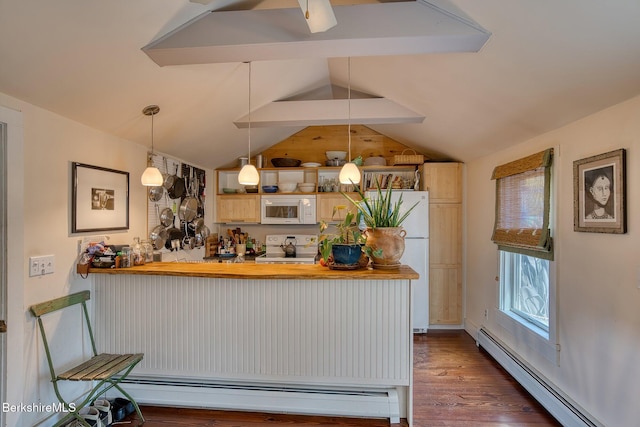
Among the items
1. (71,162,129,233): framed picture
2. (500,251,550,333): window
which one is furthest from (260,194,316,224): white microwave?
(500,251,550,333): window

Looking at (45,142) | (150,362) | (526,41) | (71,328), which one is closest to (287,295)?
(150,362)

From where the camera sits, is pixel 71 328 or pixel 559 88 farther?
pixel 71 328

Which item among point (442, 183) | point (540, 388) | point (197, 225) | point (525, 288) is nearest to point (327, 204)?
point (442, 183)

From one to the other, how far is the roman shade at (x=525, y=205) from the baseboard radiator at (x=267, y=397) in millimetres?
1593

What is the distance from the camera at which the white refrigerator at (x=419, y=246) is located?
153 inches

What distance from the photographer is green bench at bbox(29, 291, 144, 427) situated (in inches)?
76.9

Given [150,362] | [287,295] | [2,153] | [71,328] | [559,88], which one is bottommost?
[150,362]

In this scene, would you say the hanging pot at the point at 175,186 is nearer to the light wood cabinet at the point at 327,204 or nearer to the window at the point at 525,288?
the light wood cabinet at the point at 327,204

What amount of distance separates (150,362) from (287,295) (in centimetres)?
115

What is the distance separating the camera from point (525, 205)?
108 inches

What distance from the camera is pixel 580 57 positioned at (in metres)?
1.66

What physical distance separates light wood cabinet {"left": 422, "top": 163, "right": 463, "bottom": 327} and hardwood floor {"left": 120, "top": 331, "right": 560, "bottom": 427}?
0.98 metres

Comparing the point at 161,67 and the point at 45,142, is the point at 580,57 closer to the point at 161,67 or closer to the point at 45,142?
the point at 161,67

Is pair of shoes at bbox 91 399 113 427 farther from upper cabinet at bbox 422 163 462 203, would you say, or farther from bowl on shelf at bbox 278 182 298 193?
upper cabinet at bbox 422 163 462 203
